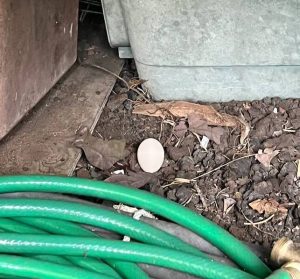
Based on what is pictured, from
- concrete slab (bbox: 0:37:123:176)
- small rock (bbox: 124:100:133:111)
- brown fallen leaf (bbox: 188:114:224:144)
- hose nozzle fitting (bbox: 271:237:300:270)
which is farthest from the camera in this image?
small rock (bbox: 124:100:133:111)

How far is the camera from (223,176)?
1785 mm

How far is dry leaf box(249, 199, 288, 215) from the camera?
1.66m

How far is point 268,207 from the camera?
1.67 metres

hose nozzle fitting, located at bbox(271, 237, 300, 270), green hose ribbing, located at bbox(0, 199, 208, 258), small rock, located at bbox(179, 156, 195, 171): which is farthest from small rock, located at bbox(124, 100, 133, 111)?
hose nozzle fitting, located at bbox(271, 237, 300, 270)

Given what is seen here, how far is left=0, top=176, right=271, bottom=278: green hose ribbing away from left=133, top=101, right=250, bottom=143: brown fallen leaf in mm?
522

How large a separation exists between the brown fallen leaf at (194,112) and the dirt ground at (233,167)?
2 centimetres

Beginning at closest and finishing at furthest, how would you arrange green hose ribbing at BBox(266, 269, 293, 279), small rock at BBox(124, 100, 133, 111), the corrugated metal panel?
green hose ribbing at BBox(266, 269, 293, 279) < the corrugated metal panel < small rock at BBox(124, 100, 133, 111)

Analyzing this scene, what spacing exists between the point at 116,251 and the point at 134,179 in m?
0.43

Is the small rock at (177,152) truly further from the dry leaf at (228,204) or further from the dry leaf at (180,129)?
the dry leaf at (228,204)

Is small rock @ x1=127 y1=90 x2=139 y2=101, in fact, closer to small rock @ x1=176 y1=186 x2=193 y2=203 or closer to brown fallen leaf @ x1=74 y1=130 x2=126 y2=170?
brown fallen leaf @ x1=74 y1=130 x2=126 y2=170

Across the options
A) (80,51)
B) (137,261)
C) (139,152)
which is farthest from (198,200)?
(80,51)

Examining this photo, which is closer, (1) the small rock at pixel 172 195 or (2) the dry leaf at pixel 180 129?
(1) the small rock at pixel 172 195

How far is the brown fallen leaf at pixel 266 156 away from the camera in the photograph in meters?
1.81

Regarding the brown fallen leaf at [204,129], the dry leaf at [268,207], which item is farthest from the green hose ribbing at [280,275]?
the brown fallen leaf at [204,129]
